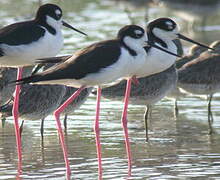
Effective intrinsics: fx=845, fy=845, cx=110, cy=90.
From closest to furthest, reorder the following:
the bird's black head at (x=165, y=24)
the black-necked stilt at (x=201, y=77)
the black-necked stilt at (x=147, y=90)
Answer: the bird's black head at (x=165, y=24)
the black-necked stilt at (x=147, y=90)
the black-necked stilt at (x=201, y=77)

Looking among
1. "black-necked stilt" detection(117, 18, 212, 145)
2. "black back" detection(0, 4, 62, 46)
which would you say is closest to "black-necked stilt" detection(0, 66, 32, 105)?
"black back" detection(0, 4, 62, 46)

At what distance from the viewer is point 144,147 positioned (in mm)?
12016

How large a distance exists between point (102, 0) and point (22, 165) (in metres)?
18.9

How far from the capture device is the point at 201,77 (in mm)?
14211

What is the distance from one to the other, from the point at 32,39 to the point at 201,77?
3921mm

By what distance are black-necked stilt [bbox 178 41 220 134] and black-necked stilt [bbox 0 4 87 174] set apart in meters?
3.24

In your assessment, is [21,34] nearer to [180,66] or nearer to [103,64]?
[103,64]

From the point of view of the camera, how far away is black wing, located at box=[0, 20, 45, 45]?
1127cm

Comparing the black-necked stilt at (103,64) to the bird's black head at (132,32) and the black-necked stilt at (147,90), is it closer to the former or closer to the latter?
the bird's black head at (132,32)

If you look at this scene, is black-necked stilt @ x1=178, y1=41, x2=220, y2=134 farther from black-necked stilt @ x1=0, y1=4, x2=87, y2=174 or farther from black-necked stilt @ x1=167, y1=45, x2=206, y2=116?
black-necked stilt @ x1=0, y1=4, x2=87, y2=174

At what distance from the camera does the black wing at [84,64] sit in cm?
1014

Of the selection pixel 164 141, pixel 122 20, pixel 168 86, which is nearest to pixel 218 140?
pixel 164 141

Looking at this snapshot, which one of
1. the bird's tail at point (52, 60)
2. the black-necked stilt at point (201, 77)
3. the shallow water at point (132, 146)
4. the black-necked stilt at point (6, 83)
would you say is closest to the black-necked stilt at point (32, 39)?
the bird's tail at point (52, 60)

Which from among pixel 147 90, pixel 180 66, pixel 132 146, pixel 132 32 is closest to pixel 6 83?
pixel 147 90
